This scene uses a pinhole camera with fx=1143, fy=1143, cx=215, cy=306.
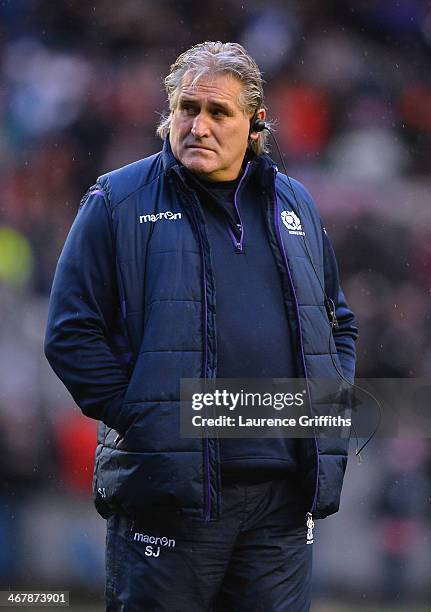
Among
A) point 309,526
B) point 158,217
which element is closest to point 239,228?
point 158,217

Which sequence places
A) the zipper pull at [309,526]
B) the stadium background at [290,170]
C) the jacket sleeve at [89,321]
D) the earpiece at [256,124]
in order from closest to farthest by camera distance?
the jacket sleeve at [89,321] < the zipper pull at [309,526] < the earpiece at [256,124] < the stadium background at [290,170]

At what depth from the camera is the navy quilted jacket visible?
109 inches

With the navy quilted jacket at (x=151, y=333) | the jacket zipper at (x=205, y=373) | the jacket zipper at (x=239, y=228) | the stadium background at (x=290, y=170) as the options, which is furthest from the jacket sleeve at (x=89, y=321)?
the stadium background at (x=290, y=170)

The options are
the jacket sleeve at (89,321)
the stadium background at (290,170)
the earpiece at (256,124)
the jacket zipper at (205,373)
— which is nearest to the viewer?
the jacket zipper at (205,373)

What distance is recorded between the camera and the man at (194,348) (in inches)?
111

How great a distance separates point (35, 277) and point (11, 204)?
0.34 meters

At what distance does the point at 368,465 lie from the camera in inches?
196

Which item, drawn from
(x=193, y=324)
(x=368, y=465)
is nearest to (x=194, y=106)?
(x=193, y=324)

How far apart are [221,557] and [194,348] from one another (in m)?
0.53

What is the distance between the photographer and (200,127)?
300 centimetres

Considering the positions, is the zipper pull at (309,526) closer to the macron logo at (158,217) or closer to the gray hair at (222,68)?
the macron logo at (158,217)

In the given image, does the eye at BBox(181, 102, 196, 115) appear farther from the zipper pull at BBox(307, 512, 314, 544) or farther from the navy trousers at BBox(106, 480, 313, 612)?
the zipper pull at BBox(307, 512, 314, 544)

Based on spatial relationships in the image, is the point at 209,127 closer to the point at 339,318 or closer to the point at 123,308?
the point at 123,308

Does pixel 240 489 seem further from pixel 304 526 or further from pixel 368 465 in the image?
pixel 368 465
